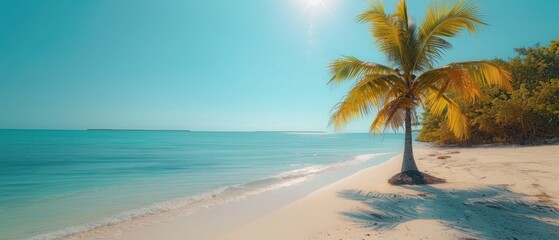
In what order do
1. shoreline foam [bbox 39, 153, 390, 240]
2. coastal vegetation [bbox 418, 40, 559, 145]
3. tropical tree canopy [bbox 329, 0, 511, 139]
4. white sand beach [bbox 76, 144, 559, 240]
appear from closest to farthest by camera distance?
1. white sand beach [bbox 76, 144, 559, 240]
2. shoreline foam [bbox 39, 153, 390, 240]
3. tropical tree canopy [bbox 329, 0, 511, 139]
4. coastal vegetation [bbox 418, 40, 559, 145]

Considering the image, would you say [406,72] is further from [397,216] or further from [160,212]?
[160,212]

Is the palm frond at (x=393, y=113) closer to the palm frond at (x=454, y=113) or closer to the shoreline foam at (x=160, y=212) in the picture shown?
the palm frond at (x=454, y=113)

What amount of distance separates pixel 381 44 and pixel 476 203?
18.3 ft

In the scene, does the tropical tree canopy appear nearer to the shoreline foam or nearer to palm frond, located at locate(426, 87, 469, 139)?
palm frond, located at locate(426, 87, 469, 139)

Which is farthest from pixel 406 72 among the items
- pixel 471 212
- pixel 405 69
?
pixel 471 212

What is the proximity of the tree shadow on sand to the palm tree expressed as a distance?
1.90 metres

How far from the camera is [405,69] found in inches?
348

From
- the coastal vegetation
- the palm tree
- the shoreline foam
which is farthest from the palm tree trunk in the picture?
the coastal vegetation

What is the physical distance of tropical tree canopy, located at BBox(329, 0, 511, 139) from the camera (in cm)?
814

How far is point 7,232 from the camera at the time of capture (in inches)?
225

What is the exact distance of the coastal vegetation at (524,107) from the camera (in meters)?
20.6

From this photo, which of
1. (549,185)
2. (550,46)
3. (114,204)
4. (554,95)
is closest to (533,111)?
(554,95)

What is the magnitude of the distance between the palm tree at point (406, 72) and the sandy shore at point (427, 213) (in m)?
1.63

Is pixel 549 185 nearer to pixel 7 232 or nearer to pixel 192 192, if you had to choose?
pixel 192 192
